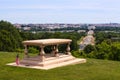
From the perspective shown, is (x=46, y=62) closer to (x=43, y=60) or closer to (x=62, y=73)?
(x=43, y=60)

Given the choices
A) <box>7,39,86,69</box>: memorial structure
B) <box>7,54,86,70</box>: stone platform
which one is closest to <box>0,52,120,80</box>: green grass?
<box>7,54,86,70</box>: stone platform

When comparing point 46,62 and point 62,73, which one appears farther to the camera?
point 46,62

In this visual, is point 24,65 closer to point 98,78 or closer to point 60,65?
point 60,65

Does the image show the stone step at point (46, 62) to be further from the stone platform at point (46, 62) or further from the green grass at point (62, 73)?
the green grass at point (62, 73)

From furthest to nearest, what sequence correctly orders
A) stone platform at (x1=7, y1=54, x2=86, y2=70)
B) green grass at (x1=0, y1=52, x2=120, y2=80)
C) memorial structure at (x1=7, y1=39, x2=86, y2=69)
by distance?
memorial structure at (x1=7, y1=39, x2=86, y2=69) → stone platform at (x1=7, y1=54, x2=86, y2=70) → green grass at (x1=0, y1=52, x2=120, y2=80)

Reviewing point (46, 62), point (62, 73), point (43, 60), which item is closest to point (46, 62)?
point (46, 62)

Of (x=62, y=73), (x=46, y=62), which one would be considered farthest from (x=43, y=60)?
(x=62, y=73)

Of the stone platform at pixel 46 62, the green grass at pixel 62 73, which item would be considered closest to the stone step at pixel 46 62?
the stone platform at pixel 46 62

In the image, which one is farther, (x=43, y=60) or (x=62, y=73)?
(x=43, y=60)

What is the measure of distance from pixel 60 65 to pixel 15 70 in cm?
370

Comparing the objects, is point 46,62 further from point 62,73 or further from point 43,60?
point 62,73

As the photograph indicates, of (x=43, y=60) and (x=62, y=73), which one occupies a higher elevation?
(x=43, y=60)

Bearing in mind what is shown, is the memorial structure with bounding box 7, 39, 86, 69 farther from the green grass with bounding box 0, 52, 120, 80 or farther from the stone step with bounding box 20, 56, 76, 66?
the green grass with bounding box 0, 52, 120, 80

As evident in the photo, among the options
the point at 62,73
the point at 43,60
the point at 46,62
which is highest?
the point at 43,60
